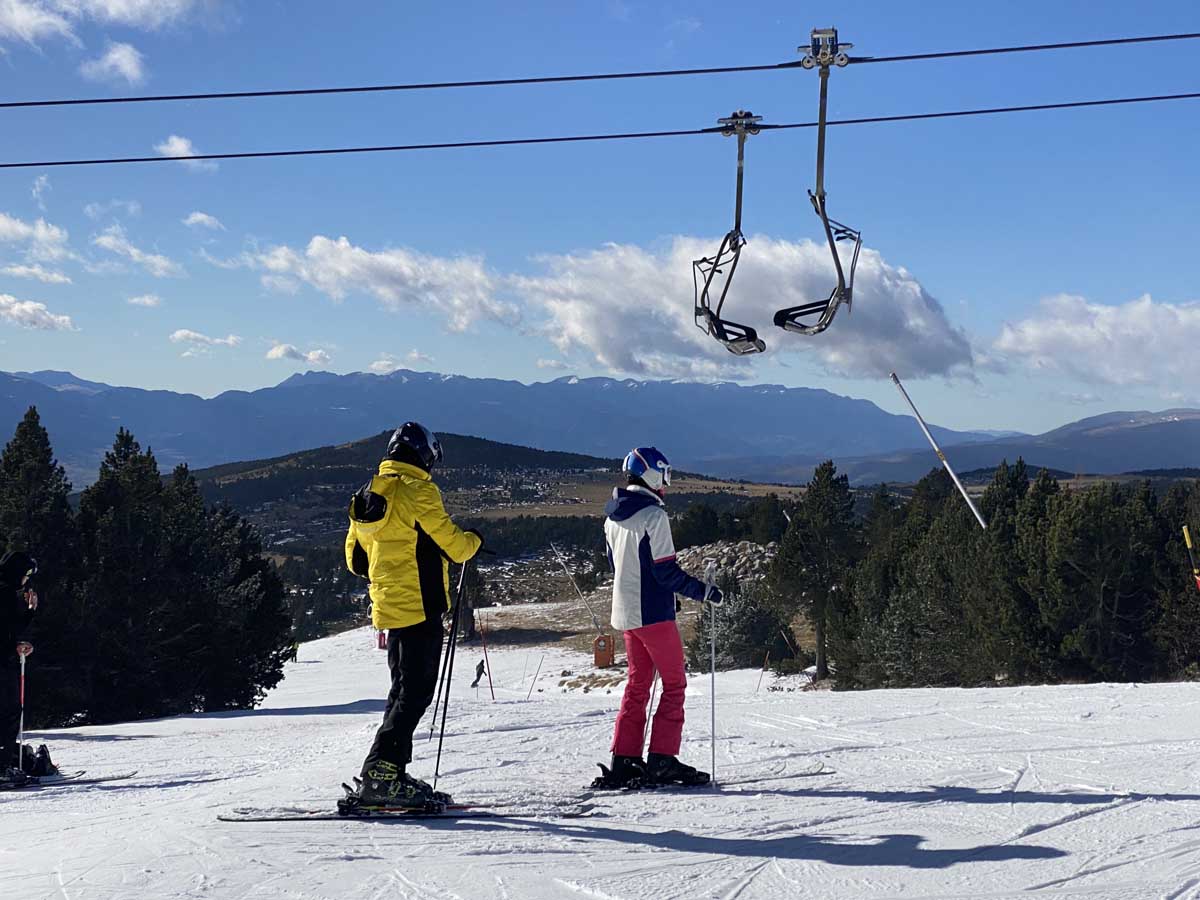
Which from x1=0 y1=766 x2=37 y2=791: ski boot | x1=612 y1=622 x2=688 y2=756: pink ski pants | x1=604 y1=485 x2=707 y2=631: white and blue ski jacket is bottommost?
x1=0 y1=766 x2=37 y2=791: ski boot

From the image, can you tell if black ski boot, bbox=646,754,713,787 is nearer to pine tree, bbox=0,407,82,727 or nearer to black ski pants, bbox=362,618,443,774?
black ski pants, bbox=362,618,443,774

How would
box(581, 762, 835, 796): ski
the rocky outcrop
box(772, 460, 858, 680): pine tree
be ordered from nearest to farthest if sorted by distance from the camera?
box(581, 762, 835, 796): ski < box(772, 460, 858, 680): pine tree < the rocky outcrop

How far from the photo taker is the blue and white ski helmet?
24.5ft

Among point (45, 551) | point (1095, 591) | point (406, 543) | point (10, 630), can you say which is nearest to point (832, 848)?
point (406, 543)

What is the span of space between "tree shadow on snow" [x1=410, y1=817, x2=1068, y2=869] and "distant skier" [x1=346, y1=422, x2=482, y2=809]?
2.53 feet

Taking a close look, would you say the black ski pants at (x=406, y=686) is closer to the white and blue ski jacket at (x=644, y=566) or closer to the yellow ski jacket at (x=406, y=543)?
the yellow ski jacket at (x=406, y=543)

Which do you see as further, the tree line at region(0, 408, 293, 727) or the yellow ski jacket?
the tree line at region(0, 408, 293, 727)

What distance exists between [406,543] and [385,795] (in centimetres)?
161

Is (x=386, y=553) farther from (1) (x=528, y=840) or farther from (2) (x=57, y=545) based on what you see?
(2) (x=57, y=545)

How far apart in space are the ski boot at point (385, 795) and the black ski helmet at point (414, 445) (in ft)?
6.48

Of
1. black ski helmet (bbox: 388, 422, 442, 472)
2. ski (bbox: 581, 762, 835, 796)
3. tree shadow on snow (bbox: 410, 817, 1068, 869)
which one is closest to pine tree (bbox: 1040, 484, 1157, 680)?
ski (bbox: 581, 762, 835, 796)

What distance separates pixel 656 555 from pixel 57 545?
25.4 m

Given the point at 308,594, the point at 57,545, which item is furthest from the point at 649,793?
the point at 308,594

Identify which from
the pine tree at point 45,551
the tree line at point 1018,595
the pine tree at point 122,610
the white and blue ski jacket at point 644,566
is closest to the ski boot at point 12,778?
the white and blue ski jacket at point 644,566
